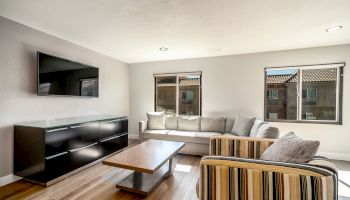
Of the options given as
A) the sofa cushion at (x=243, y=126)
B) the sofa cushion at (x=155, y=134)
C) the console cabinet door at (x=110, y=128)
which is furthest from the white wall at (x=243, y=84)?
the console cabinet door at (x=110, y=128)

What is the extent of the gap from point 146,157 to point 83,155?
4.11 ft

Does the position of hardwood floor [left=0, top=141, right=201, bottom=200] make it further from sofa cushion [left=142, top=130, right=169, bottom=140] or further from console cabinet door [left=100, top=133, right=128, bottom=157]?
sofa cushion [left=142, top=130, right=169, bottom=140]

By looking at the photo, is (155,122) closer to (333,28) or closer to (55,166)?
(55,166)

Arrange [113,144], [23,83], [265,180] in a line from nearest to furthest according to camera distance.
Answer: [265,180] → [23,83] → [113,144]

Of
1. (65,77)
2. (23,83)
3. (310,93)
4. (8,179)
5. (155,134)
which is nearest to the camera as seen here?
(8,179)

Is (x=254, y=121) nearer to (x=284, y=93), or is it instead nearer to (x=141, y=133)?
(x=284, y=93)

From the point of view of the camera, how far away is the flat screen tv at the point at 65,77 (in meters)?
2.63

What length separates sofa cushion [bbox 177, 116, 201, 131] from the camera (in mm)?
3988

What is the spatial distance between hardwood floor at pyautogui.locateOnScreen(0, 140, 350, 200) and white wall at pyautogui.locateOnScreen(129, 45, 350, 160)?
91 cm

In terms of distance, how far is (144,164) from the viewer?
1.97 metres

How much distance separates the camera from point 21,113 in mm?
2451

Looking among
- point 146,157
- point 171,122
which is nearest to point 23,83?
point 146,157

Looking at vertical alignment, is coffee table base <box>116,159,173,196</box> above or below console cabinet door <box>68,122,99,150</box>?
below

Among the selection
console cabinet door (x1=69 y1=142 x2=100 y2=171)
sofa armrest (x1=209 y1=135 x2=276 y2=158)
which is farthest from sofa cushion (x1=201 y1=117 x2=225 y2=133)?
console cabinet door (x1=69 y1=142 x2=100 y2=171)
